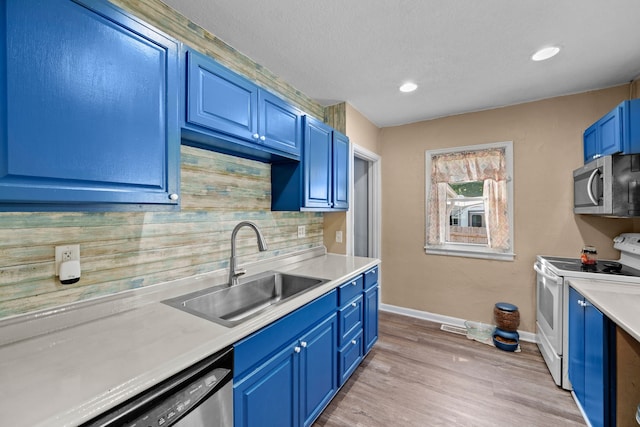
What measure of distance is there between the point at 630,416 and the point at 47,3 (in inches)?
122

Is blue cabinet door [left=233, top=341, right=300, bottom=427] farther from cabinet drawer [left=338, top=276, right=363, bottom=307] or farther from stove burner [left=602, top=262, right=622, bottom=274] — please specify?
stove burner [left=602, top=262, right=622, bottom=274]

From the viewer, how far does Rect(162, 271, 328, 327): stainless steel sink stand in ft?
4.77

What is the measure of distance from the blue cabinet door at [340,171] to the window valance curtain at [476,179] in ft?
4.24

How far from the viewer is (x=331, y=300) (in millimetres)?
1816

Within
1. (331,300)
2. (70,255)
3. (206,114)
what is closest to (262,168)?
(206,114)

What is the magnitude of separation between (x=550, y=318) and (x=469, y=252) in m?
1.00

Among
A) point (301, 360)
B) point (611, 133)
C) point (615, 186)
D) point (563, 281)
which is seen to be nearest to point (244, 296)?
point (301, 360)

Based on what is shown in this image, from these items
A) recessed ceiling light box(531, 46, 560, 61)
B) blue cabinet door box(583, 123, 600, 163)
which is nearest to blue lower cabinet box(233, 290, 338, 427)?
recessed ceiling light box(531, 46, 560, 61)

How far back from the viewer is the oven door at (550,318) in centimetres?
210

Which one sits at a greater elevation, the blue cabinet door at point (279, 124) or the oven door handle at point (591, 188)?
the blue cabinet door at point (279, 124)

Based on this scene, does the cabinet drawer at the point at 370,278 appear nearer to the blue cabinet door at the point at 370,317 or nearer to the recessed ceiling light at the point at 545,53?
the blue cabinet door at the point at 370,317

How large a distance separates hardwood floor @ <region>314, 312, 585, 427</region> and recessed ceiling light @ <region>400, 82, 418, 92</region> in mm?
2622

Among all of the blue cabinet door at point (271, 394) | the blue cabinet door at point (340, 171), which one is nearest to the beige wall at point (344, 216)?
the blue cabinet door at point (340, 171)

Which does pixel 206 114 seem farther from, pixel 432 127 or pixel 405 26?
pixel 432 127
